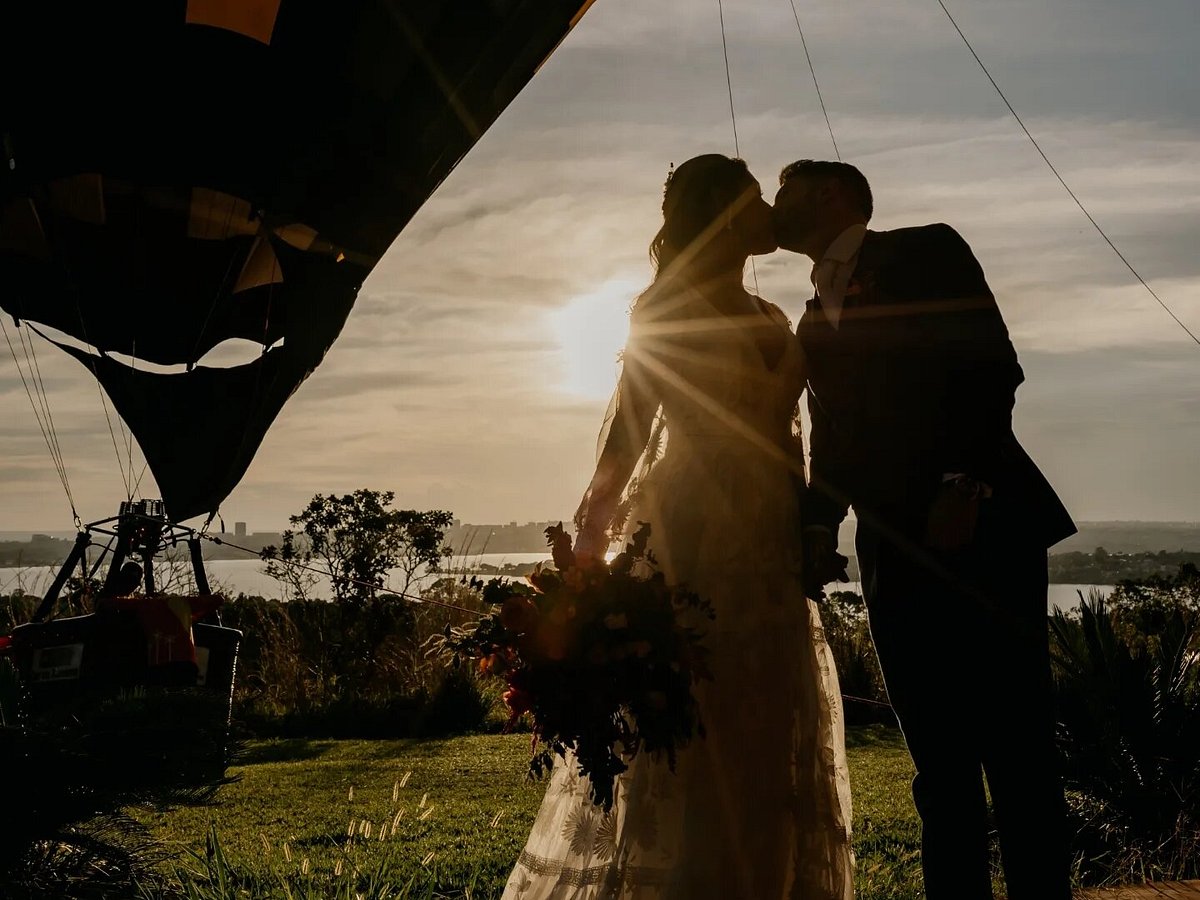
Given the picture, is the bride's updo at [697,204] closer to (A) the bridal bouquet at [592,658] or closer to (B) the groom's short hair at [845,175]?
(B) the groom's short hair at [845,175]

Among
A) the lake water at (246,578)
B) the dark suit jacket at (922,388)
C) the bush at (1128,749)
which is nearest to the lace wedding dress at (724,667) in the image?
the dark suit jacket at (922,388)

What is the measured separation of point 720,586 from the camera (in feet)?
10.9

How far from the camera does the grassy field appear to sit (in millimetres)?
4469

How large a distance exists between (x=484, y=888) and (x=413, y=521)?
8.29 metres

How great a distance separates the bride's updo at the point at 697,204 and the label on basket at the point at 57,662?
3905 millimetres

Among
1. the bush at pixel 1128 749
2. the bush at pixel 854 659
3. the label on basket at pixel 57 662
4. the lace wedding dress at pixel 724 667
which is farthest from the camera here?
the bush at pixel 854 659

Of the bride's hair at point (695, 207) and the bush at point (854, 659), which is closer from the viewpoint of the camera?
the bride's hair at point (695, 207)

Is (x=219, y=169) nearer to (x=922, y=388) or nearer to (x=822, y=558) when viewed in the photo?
(x=822, y=558)

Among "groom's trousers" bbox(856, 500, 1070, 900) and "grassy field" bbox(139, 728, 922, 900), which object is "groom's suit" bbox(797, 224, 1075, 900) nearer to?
"groom's trousers" bbox(856, 500, 1070, 900)

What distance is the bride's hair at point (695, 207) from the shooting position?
346 cm

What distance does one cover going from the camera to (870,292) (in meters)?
3.05

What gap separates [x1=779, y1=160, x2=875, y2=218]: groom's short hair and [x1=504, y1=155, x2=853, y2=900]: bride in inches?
10.4

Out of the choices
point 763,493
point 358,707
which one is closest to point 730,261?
point 763,493

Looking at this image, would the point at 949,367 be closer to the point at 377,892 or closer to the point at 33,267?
the point at 377,892
